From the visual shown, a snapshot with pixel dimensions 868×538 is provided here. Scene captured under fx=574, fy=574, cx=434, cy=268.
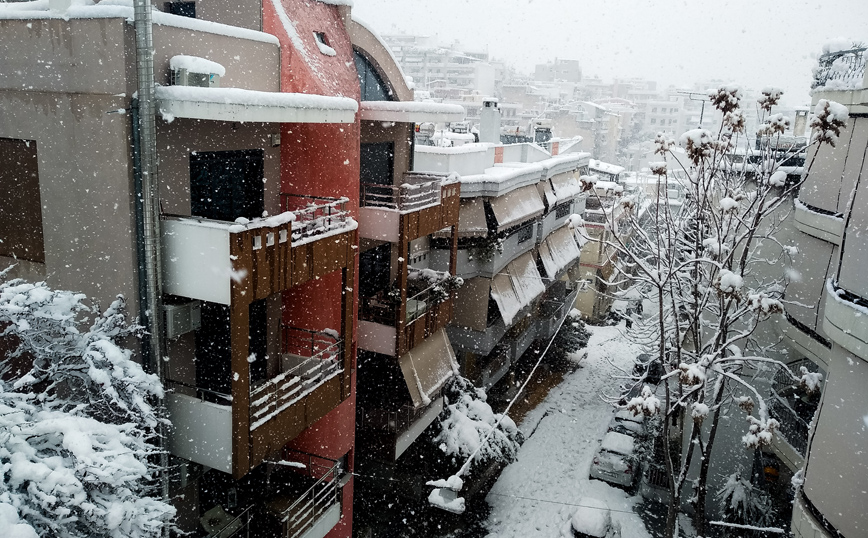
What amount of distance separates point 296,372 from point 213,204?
3.37m

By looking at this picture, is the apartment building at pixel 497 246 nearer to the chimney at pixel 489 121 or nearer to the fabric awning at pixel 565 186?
the fabric awning at pixel 565 186

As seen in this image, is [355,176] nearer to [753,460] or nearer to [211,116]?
[211,116]

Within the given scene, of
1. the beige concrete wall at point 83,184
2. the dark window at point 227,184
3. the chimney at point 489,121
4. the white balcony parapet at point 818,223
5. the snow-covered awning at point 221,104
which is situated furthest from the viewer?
the chimney at point 489,121

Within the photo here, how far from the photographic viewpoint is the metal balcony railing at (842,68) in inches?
421

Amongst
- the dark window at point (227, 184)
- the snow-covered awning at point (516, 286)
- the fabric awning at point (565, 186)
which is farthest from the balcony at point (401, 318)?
the fabric awning at point (565, 186)

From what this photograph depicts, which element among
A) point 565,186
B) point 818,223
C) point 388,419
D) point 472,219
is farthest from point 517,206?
point 388,419

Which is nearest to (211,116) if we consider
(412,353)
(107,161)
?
(107,161)

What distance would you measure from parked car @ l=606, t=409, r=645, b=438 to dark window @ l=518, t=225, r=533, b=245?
22.0 feet

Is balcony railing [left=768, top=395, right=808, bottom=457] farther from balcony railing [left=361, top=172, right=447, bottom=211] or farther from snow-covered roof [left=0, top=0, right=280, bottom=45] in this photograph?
snow-covered roof [left=0, top=0, right=280, bottom=45]

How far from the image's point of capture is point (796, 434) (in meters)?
12.2

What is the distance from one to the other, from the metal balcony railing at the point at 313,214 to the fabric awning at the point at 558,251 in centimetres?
1398

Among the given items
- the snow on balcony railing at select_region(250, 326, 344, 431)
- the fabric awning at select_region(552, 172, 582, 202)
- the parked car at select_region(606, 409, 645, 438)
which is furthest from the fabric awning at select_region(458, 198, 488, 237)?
the parked car at select_region(606, 409, 645, 438)

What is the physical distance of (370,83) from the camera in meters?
12.6

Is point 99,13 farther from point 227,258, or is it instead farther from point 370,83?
point 370,83
